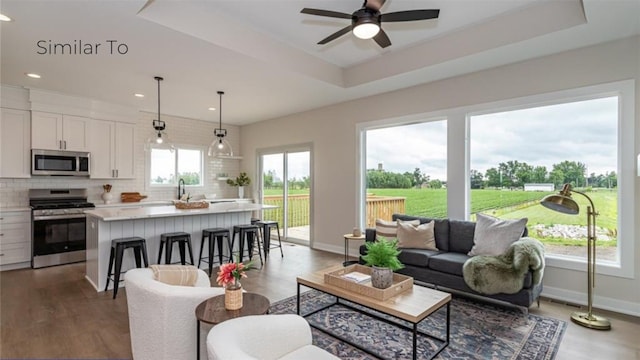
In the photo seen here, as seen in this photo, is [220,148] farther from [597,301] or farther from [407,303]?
[597,301]

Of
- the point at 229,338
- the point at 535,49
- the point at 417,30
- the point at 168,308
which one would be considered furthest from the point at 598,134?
the point at 168,308

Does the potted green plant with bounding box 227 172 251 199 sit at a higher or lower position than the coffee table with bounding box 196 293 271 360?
higher

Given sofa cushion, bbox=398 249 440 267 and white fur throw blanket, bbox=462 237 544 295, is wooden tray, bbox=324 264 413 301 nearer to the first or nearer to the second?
white fur throw blanket, bbox=462 237 544 295

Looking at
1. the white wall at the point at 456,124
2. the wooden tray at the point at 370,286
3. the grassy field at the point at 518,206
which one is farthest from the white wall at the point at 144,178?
the wooden tray at the point at 370,286

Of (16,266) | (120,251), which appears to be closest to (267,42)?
(120,251)

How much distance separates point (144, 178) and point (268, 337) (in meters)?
6.03

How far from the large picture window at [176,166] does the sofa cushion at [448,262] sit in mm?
5654

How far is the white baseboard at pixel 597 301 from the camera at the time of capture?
10.3 feet

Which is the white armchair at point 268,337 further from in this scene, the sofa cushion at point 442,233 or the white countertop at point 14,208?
the white countertop at point 14,208

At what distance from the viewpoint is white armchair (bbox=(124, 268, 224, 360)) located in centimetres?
184

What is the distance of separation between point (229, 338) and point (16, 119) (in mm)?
5835

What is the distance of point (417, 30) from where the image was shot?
3.68m

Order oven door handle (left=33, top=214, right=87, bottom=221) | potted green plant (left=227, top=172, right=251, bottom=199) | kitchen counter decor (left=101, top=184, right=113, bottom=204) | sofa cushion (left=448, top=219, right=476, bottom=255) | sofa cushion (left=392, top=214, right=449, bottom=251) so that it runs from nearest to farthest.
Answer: sofa cushion (left=448, top=219, right=476, bottom=255)
sofa cushion (left=392, top=214, right=449, bottom=251)
oven door handle (left=33, top=214, right=87, bottom=221)
kitchen counter decor (left=101, top=184, right=113, bottom=204)
potted green plant (left=227, top=172, right=251, bottom=199)

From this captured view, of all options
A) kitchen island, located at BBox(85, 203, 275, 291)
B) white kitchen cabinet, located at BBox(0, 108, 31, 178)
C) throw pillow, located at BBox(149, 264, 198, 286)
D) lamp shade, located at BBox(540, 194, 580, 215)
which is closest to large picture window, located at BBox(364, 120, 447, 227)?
lamp shade, located at BBox(540, 194, 580, 215)
